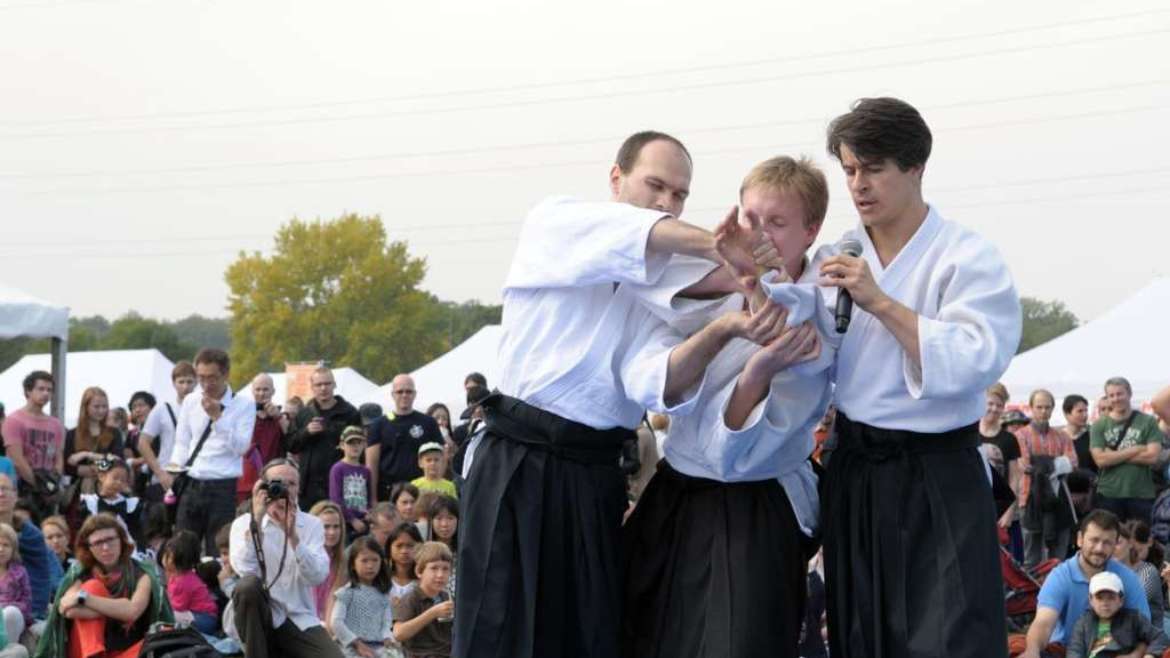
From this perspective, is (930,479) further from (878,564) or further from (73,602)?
(73,602)

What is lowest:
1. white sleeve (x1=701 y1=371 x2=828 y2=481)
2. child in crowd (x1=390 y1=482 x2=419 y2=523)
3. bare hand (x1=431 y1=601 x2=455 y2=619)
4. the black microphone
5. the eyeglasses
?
bare hand (x1=431 y1=601 x2=455 y2=619)

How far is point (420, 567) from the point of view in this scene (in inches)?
341

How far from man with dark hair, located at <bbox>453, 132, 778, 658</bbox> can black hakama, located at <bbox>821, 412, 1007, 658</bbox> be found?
0.60 metres

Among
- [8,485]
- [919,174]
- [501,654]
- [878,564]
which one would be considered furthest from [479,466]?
[8,485]

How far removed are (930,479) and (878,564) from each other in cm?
25

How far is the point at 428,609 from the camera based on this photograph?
848 centimetres

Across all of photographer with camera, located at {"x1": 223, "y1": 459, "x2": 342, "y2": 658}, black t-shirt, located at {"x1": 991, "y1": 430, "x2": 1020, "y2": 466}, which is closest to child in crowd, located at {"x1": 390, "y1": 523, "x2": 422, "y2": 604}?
photographer with camera, located at {"x1": 223, "y1": 459, "x2": 342, "y2": 658}

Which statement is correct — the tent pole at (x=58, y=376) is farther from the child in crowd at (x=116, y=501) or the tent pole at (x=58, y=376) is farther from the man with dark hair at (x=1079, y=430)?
the man with dark hair at (x=1079, y=430)

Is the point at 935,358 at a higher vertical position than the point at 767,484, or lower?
higher

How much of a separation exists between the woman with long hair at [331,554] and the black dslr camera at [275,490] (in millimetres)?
590

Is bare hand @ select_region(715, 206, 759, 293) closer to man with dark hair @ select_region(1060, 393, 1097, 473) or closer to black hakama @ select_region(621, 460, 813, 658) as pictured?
black hakama @ select_region(621, 460, 813, 658)

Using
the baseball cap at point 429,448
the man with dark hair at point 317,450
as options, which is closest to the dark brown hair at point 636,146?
the baseball cap at point 429,448

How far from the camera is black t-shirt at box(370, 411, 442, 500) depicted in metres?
11.7

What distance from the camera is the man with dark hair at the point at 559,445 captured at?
4.16 m
